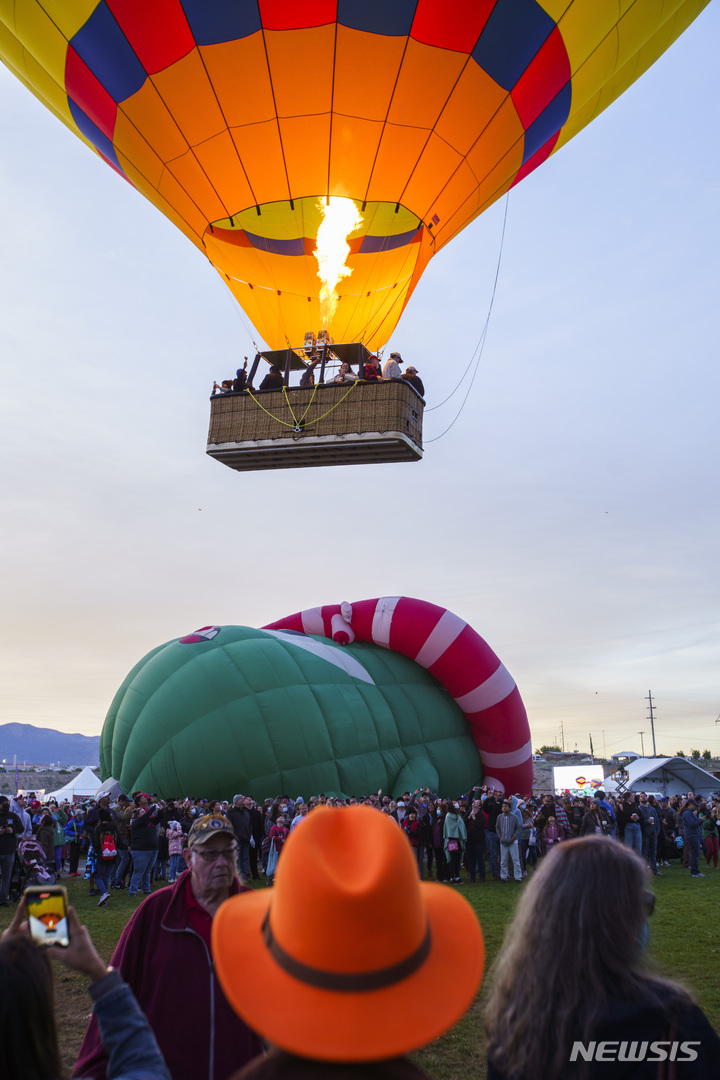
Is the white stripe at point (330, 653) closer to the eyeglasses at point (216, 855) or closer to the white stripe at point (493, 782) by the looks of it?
the white stripe at point (493, 782)

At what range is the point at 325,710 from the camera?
41.3 ft

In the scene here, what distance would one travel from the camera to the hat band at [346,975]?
3.39 ft

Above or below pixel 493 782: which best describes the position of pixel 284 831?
below

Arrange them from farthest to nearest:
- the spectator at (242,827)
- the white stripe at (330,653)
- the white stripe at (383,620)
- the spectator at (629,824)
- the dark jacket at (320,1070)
Answer: the white stripe at (383,620) < the white stripe at (330,653) < the spectator at (629,824) < the spectator at (242,827) < the dark jacket at (320,1070)

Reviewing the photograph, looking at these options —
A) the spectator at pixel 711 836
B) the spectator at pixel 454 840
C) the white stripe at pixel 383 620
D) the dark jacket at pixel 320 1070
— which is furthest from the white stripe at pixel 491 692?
the dark jacket at pixel 320 1070

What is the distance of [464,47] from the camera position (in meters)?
8.17

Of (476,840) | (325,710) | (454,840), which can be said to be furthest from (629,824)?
(325,710)

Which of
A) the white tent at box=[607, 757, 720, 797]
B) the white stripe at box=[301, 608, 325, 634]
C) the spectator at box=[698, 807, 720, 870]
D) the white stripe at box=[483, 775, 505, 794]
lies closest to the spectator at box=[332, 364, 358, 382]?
the white stripe at box=[301, 608, 325, 634]

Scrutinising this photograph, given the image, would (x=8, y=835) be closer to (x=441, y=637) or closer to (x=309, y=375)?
(x=309, y=375)

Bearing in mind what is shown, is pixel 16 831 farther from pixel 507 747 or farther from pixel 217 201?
pixel 507 747

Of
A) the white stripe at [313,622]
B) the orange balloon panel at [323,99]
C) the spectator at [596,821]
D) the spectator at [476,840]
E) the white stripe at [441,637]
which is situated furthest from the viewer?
the white stripe at [313,622]

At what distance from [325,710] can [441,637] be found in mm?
2741

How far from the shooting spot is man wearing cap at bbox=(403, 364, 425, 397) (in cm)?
859

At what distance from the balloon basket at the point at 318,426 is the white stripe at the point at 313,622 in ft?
22.4
